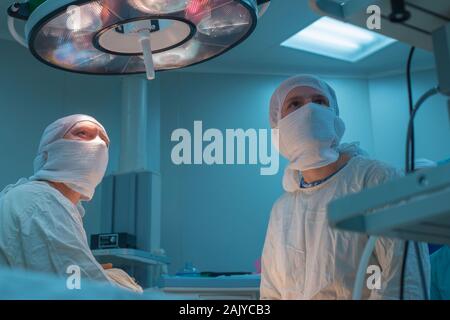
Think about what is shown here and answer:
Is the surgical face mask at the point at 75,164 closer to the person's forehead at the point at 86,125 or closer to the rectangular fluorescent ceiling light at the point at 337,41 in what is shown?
the person's forehead at the point at 86,125

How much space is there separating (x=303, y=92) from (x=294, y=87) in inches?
1.5

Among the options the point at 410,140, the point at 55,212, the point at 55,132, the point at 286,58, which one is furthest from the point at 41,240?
the point at 286,58

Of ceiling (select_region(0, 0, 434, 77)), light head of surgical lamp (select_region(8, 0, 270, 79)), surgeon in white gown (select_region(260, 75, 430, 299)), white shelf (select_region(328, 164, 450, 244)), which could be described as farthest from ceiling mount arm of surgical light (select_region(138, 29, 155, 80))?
ceiling (select_region(0, 0, 434, 77))

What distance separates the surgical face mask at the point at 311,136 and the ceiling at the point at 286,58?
1649 mm

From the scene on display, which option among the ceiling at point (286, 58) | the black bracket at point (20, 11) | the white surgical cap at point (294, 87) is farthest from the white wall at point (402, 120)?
the black bracket at point (20, 11)

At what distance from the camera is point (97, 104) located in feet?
11.5

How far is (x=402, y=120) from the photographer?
3566 millimetres

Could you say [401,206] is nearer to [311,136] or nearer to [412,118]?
[412,118]

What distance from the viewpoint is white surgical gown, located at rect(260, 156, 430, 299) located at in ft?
4.24

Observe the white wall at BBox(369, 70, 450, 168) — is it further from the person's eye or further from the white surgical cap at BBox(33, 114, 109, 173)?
the white surgical cap at BBox(33, 114, 109, 173)

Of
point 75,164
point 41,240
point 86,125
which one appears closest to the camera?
point 41,240
